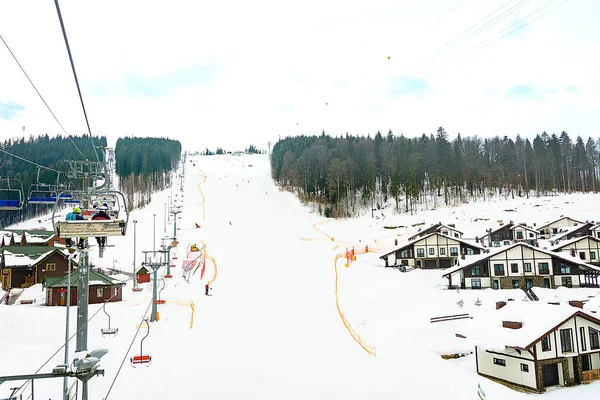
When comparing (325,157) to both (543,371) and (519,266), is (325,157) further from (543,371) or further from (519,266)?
(543,371)

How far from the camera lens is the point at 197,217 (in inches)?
2783

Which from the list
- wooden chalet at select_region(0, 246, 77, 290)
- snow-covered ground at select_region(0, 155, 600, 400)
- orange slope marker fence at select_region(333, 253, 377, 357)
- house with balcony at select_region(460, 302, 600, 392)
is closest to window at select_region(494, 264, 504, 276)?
snow-covered ground at select_region(0, 155, 600, 400)

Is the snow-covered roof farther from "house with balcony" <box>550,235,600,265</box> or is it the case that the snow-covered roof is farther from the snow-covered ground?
"house with balcony" <box>550,235,600,265</box>

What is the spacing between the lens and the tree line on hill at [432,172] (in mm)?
77438

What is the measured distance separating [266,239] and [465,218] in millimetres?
34662

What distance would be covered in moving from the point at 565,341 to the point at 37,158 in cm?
13905

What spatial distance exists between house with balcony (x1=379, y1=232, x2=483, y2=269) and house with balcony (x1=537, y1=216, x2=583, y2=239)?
57.6ft

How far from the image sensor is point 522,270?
37.4 m

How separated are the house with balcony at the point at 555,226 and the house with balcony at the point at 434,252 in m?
17.6

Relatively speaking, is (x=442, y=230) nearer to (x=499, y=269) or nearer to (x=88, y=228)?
(x=499, y=269)

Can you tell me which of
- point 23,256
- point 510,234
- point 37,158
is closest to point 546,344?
point 510,234

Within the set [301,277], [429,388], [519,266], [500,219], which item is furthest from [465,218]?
[429,388]

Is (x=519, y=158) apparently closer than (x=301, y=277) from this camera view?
No

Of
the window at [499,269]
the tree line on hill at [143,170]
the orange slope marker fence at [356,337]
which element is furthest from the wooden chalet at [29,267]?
the tree line on hill at [143,170]
